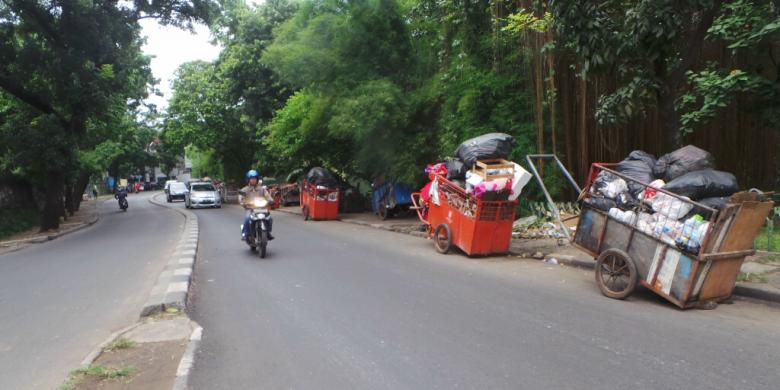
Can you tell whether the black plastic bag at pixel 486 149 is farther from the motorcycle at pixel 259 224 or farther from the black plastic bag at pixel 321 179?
the black plastic bag at pixel 321 179

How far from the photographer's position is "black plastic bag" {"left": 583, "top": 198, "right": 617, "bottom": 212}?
6.73m

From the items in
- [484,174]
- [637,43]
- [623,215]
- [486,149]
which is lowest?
[623,215]

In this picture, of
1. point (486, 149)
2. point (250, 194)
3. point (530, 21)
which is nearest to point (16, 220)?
point (250, 194)

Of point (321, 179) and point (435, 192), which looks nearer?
point (435, 192)

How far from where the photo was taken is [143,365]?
427 centimetres

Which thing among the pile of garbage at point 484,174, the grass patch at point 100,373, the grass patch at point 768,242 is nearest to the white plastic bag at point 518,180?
the pile of garbage at point 484,174

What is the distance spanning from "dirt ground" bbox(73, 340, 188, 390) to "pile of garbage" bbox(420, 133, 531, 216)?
5.72 meters

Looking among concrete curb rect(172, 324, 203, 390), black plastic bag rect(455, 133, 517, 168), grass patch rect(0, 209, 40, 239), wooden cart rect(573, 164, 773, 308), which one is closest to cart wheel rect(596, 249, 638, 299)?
wooden cart rect(573, 164, 773, 308)

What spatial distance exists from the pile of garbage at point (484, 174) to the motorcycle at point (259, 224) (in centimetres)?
354

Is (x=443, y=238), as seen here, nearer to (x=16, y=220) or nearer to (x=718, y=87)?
(x=718, y=87)

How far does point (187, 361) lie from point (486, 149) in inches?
258

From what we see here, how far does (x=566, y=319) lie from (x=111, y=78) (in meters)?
17.7

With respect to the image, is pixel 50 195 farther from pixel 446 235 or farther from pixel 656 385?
pixel 656 385

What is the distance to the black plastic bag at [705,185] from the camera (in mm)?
5898
